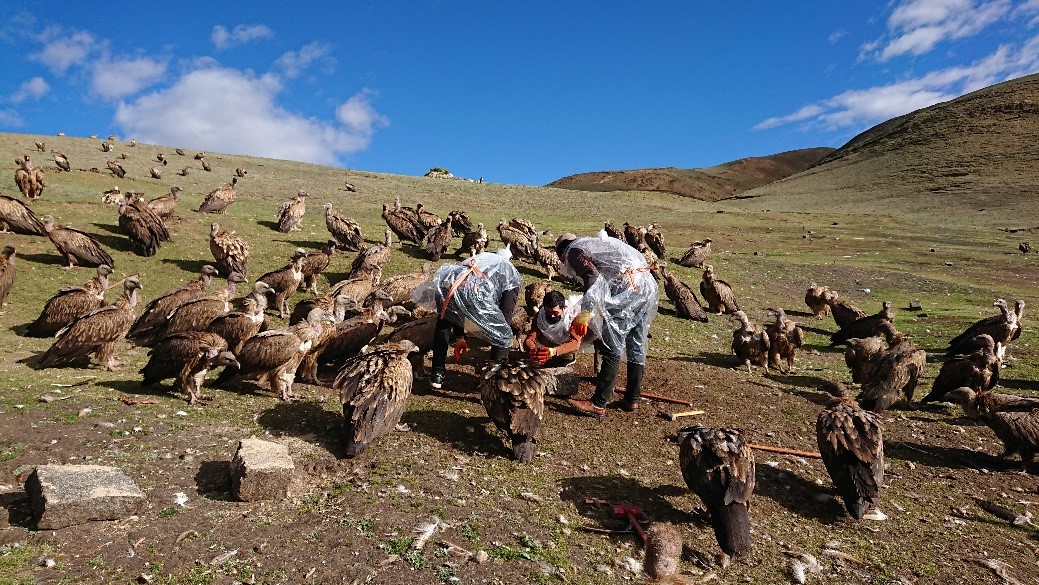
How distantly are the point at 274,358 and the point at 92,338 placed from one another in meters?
3.06

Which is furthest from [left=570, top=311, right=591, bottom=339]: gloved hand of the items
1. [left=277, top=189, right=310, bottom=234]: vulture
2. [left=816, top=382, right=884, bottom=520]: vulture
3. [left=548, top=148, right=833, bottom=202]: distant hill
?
[left=548, top=148, right=833, bottom=202]: distant hill

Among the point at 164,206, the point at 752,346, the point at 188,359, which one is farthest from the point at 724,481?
the point at 164,206

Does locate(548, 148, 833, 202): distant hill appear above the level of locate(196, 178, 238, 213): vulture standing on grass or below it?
above

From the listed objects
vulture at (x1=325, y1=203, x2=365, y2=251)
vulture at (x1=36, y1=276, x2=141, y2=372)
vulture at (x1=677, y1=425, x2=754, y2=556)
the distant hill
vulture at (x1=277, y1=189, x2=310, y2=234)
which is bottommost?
vulture at (x1=677, y1=425, x2=754, y2=556)

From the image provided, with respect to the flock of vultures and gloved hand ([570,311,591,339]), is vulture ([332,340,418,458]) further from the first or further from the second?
gloved hand ([570,311,591,339])

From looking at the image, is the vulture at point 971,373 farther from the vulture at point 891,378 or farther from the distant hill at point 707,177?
the distant hill at point 707,177

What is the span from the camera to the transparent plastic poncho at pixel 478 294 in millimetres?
8477

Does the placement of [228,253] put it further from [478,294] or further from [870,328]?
[870,328]

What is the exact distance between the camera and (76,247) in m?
13.4

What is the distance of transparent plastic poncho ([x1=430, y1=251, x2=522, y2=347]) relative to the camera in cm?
848

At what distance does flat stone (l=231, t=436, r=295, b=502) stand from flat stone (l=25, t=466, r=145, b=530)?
2.30 ft

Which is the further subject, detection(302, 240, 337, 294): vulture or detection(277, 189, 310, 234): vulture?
detection(277, 189, 310, 234): vulture

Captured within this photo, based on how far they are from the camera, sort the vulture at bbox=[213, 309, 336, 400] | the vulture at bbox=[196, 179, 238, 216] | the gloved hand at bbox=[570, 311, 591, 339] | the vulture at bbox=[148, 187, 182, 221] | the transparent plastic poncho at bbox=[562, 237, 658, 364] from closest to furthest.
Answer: the vulture at bbox=[213, 309, 336, 400] < the gloved hand at bbox=[570, 311, 591, 339] < the transparent plastic poncho at bbox=[562, 237, 658, 364] < the vulture at bbox=[148, 187, 182, 221] < the vulture at bbox=[196, 179, 238, 216]

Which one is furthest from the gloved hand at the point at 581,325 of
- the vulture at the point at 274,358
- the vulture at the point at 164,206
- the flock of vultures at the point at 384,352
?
the vulture at the point at 164,206
